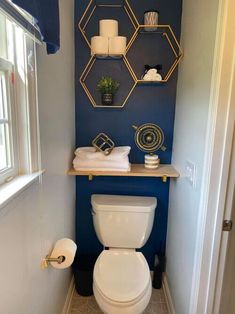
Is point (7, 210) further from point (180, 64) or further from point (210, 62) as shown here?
point (180, 64)

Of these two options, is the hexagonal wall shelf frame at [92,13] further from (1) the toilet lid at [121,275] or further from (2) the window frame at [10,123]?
(1) the toilet lid at [121,275]

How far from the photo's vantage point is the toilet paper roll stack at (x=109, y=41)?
1.58 metres

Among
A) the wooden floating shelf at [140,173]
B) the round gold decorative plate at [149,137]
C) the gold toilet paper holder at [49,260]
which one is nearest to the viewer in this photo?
the gold toilet paper holder at [49,260]

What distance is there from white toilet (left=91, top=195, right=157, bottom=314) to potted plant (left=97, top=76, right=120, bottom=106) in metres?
0.73

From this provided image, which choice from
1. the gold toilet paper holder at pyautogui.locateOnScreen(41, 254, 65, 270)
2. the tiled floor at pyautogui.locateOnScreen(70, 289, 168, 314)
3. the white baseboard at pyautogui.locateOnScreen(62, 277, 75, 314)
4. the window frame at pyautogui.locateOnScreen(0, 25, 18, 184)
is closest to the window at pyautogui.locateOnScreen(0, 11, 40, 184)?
the window frame at pyautogui.locateOnScreen(0, 25, 18, 184)

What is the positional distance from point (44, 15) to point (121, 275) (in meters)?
1.46

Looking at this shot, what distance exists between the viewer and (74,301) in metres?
1.83

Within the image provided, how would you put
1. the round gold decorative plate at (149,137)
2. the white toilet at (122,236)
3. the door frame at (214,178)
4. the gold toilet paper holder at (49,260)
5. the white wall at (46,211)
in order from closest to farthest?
the white wall at (46,211) < the door frame at (214,178) < the gold toilet paper holder at (49,260) < the white toilet at (122,236) < the round gold decorative plate at (149,137)

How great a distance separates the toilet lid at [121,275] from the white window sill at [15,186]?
2.81ft

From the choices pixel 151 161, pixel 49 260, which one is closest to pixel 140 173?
pixel 151 161

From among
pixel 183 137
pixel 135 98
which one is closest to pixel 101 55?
pixel 135 98

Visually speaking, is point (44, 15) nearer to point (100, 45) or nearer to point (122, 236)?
point (100, 45)

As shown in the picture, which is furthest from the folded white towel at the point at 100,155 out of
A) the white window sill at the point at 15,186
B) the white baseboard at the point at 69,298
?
the white baseboard at the point at 69,298

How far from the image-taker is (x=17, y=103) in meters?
0.94
